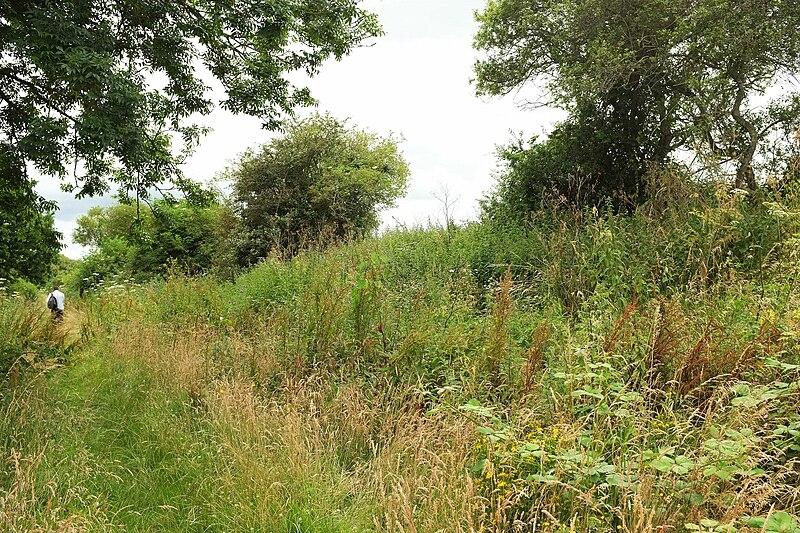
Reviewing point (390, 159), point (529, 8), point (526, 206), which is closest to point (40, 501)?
point (526, 206)

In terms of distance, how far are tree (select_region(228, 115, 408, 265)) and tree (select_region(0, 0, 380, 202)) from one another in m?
9.56

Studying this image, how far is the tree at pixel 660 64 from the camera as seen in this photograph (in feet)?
27.3

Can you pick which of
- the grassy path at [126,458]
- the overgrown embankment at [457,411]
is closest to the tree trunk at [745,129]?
the overgrown embankment at [457,411]

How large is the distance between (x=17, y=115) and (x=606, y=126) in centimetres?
994

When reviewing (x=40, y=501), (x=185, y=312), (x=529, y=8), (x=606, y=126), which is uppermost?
(x=529, y=8)

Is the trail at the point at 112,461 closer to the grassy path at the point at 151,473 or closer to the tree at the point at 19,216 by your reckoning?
the grassy path at the point at 151,473

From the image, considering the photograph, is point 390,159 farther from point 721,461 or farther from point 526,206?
point 721,461

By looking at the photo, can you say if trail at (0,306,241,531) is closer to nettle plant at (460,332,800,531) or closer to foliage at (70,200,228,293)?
nettle plant at (460,332,800,531)

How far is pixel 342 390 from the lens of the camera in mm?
3926

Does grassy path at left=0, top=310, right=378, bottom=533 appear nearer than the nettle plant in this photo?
No

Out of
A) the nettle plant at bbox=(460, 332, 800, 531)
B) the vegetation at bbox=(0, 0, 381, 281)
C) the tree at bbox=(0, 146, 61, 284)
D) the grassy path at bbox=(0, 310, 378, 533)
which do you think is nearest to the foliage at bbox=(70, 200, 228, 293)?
the tree at bbox=(0, 146, 61, 284)

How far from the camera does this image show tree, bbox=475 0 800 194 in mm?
8320

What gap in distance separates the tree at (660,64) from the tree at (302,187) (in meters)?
8.16

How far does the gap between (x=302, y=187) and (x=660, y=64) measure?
41.4 feet
